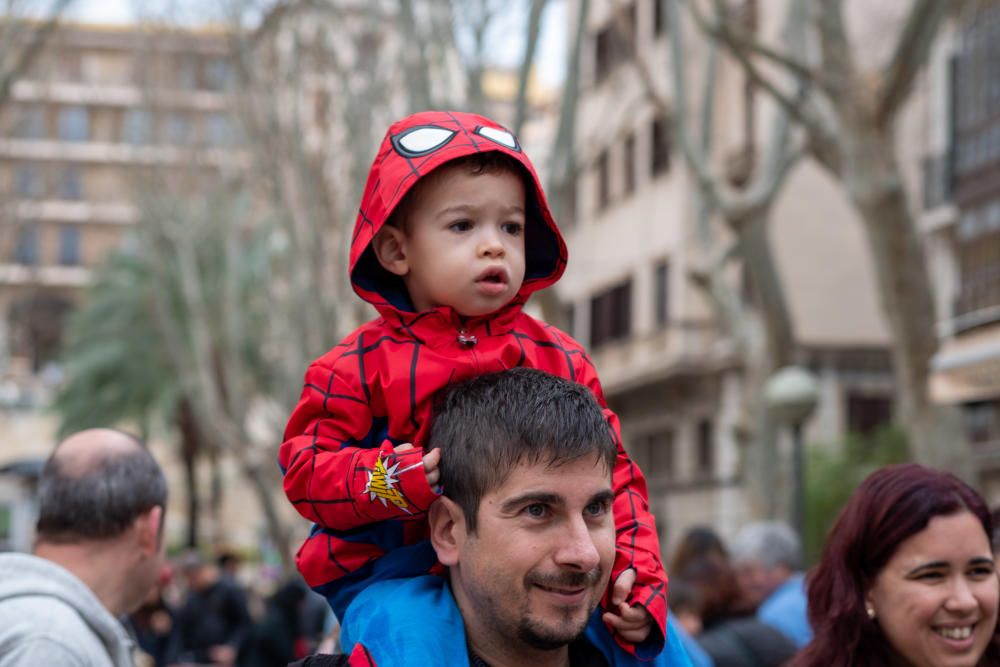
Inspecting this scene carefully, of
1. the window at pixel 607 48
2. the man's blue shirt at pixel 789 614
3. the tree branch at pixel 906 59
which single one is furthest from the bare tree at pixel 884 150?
the window at pixel 607 48

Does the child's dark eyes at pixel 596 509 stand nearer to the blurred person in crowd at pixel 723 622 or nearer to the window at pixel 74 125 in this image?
the blurred person in crowd at pixel 723 622

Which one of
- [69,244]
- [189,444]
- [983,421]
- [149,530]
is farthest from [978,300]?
[69,244]

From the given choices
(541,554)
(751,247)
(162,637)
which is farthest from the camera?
(751,247)

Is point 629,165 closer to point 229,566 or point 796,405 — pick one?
point 229,566

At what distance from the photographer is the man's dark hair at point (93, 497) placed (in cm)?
425

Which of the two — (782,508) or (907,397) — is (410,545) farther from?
(782,508)

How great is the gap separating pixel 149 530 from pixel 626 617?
1937 millimetres

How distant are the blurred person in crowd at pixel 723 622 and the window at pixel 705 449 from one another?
27825 millimetres

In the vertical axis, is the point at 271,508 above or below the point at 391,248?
below

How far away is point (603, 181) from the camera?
4034 centimetres

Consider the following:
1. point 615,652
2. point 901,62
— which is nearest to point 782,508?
point 901,62

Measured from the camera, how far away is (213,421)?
27.0m

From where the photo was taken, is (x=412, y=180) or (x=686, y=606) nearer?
(x=412, y=180)

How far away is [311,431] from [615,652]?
659 millimetres
